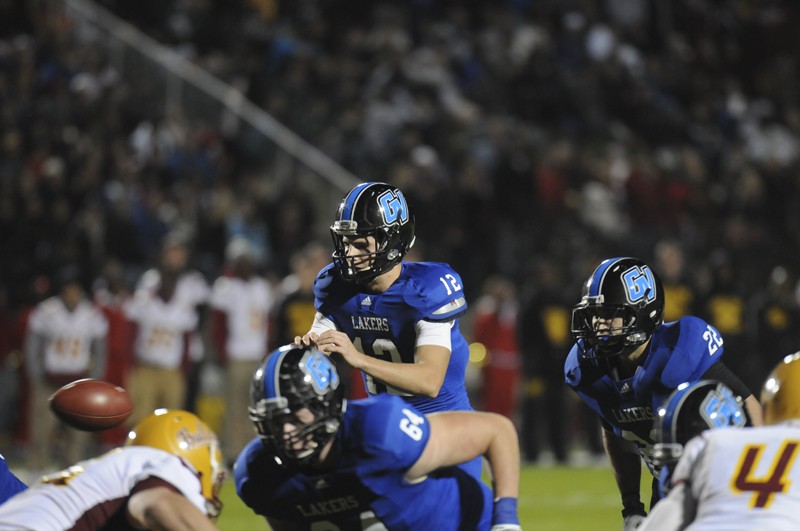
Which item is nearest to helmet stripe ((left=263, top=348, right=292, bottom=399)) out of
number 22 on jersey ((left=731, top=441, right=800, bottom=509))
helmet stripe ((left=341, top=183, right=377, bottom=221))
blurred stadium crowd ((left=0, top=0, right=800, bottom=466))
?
helmet stripe ((left=341, top=183, right=377, bottom=221))

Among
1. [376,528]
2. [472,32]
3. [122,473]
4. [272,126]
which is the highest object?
[472,32]

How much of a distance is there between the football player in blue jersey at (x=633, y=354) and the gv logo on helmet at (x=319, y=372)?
134cm

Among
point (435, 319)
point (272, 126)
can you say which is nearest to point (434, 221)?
point (272, 126)

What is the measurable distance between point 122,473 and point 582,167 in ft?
37.8

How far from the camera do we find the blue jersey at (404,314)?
211 inches

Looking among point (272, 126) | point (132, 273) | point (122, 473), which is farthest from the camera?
point (272, 126)

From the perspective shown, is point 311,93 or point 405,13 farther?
point 405,13

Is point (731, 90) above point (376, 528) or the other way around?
above

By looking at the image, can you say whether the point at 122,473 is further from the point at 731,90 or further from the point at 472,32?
the point at 731,90

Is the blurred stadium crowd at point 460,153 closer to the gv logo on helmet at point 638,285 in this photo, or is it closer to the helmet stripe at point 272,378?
the gv logo on helmet at point 638,285

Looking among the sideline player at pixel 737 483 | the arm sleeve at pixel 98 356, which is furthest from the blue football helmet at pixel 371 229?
the arm sleeve at pixel 98 356

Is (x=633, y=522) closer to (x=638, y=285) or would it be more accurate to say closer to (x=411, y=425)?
(x=638, y=285)

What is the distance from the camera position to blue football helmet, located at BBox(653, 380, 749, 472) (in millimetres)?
3998

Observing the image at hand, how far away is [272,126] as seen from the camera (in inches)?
570
